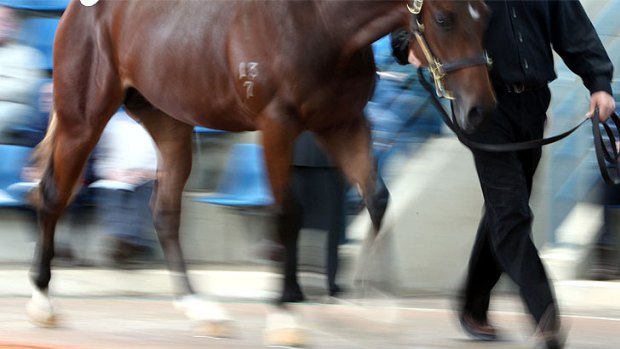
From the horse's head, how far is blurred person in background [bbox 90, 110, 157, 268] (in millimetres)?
3369

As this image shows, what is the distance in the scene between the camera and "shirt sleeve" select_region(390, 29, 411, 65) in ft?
18.3

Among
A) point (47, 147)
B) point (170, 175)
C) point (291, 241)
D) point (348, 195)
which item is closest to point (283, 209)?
point (291, 241)

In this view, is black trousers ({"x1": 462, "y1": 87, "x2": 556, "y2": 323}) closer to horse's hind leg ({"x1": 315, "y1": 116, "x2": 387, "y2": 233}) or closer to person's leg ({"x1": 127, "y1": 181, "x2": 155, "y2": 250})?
horse's hind leg ({"x1": 315, "y1": 116, "x2": 387, "y2": 233})

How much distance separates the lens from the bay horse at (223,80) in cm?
530

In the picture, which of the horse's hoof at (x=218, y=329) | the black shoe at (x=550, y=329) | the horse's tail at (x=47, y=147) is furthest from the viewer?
the horse's tail at (x=47, y=147)

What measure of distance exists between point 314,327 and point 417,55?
196 centimetres

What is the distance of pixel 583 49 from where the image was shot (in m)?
5.34

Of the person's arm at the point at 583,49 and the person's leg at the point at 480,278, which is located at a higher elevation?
the person's arm at the point at 583,49

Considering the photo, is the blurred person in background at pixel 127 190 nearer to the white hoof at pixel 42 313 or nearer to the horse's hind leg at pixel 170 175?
the horse's hind leg at pixel 170 175

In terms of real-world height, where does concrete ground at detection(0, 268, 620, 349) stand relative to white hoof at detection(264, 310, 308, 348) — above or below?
below

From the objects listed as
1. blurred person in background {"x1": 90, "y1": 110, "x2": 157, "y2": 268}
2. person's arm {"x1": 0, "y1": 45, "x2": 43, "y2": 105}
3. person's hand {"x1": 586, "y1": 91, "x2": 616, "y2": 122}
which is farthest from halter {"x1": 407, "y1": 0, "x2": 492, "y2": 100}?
person's arm {"x1": 0, "y1": 45, "x2": 43, "y2": 105}

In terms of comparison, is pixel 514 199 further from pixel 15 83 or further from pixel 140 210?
pixel 15 83

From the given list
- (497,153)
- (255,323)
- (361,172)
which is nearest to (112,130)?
(255,323)

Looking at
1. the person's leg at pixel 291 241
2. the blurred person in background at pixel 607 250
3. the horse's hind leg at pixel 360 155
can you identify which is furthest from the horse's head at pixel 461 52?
the blurred person in background at pixel 607 250
